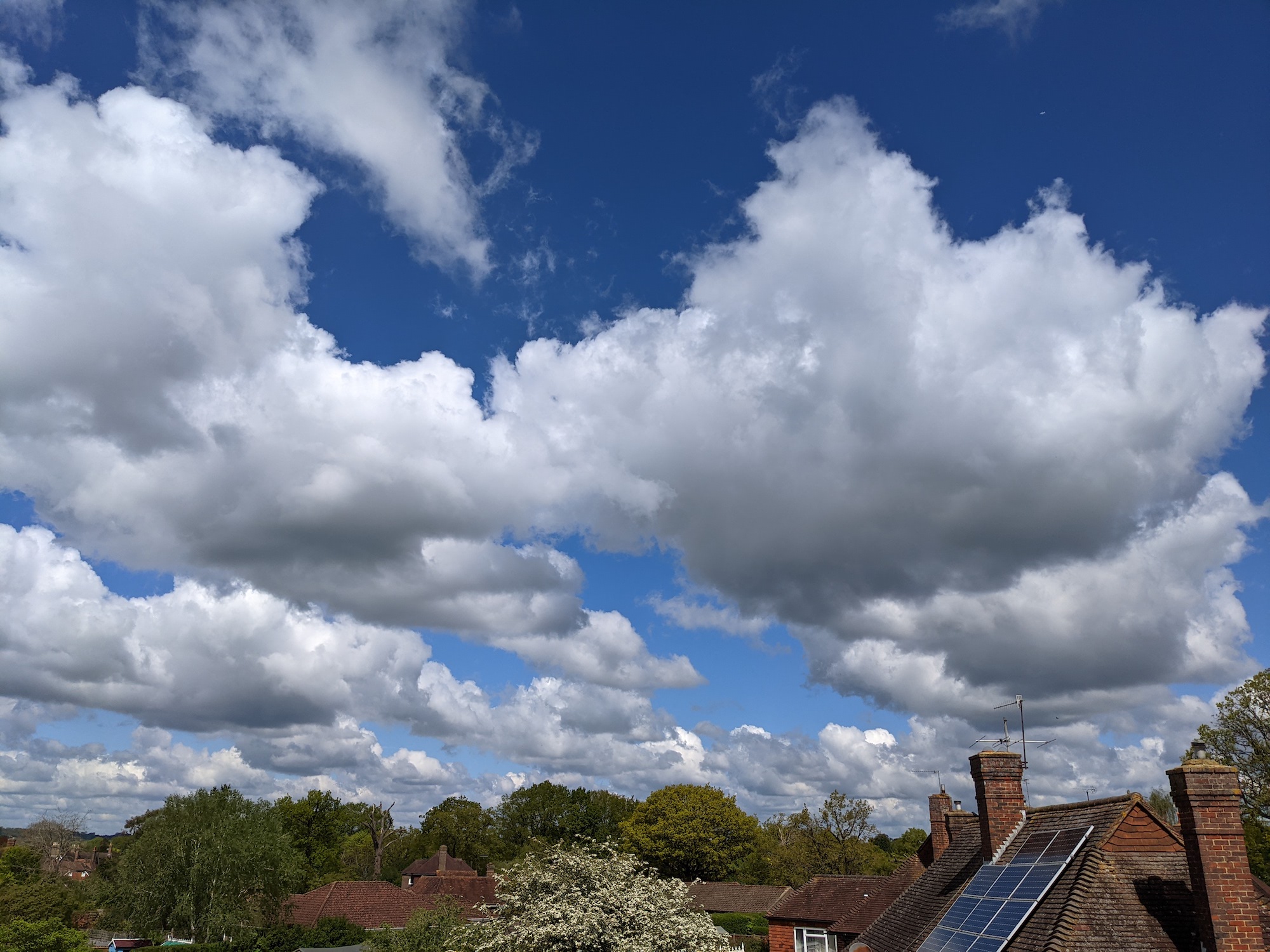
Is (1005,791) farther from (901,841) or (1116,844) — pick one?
(901,841)

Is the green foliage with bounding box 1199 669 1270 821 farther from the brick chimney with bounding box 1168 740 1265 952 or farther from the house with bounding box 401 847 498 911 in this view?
the house with bounding box 401 847 498 911

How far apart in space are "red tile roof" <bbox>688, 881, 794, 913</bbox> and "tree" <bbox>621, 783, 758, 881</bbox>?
9.44m

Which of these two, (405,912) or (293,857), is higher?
(293,857)

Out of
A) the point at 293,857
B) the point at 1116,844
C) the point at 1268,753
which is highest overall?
the point at 1268,753

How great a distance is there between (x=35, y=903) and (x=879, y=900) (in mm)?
50411

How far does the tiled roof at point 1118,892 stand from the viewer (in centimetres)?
1582

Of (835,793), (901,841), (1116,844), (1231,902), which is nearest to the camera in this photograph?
(1231,902)

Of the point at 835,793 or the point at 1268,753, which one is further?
the point at 835,793

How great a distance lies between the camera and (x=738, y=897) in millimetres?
79062

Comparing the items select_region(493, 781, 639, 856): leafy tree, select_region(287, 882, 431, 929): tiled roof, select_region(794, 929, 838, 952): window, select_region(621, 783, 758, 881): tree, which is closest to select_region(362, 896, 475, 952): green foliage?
select_region(794, 929, 838, 952): window

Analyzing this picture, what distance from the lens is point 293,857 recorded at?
208 ft

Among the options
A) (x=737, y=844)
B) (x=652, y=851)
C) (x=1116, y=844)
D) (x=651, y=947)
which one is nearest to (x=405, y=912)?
(x=652, y=851)

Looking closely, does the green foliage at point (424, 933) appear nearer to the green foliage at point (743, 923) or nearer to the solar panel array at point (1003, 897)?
the solar panel array at point (1003, 897)

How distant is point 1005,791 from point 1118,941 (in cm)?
639
